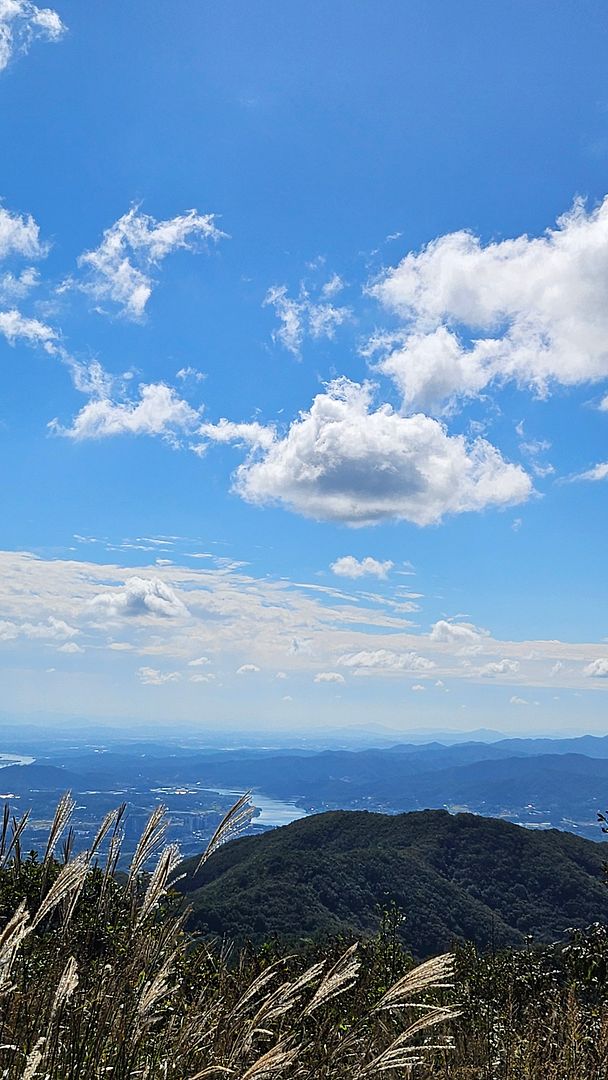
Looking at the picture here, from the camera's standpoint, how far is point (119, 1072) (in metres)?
2.10

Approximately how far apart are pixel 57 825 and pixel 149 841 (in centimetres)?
34

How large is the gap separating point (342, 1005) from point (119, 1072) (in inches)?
222

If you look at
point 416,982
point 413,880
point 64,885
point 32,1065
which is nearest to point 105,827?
point 64,885

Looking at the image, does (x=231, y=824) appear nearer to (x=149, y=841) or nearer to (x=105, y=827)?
(x=149, y=841)

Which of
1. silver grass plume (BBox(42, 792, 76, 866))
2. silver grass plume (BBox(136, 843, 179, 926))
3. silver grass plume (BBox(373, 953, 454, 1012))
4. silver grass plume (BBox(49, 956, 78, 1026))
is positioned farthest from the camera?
silver grass plume (BBox(42, 792, 76, 866))

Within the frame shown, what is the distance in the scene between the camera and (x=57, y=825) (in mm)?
2387

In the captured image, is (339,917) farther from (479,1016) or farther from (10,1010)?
(10,1010)

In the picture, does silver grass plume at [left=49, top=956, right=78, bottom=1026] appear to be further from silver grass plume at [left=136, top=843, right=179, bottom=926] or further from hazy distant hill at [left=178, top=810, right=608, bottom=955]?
hazy distant hill at [left=178, top=810, right=608, bottom=955]

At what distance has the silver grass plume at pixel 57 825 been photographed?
235cm

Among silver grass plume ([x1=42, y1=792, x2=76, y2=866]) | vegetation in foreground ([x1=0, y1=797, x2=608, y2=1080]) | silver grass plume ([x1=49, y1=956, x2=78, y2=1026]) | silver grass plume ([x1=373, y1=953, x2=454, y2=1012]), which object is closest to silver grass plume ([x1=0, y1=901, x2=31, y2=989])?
vegetation in foreground ([x1=0, y1=797, x2=608, y2=1080])

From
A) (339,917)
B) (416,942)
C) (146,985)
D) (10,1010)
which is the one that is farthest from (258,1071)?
(339,917)

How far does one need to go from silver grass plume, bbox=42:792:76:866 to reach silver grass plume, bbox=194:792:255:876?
46cm

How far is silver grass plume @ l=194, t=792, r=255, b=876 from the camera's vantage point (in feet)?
8.12

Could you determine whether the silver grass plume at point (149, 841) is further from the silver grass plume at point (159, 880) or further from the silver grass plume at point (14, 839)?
the silver grass plume at point (14, 839)
